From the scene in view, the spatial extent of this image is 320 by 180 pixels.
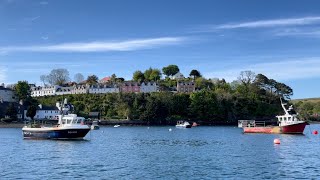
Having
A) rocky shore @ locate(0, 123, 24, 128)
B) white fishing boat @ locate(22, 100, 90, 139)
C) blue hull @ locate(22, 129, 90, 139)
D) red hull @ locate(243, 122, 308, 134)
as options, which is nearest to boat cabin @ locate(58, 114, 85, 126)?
white fishing boat @ locate(22, 100, 90, 139)

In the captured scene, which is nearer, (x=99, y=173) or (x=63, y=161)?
(x=99, y=173)

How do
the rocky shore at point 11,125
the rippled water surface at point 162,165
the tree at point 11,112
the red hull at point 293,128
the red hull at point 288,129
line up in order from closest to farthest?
the rippled water surface at point 162,165, the red hull at point 293,128, the red hull at point 288,129, the rocky shore at point 11,125, the tree at point 11,112

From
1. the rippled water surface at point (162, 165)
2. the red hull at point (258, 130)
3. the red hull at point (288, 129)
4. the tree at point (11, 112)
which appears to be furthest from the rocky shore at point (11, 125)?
the rippled water surface at point (162, 165)

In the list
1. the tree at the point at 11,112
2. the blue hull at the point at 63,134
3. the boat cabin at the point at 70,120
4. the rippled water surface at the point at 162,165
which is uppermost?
the tree at the point at 11,112

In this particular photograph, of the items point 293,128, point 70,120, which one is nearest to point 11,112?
point 70,120

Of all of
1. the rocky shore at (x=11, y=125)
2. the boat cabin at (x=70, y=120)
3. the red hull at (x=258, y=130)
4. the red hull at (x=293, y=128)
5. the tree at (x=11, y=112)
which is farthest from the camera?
the tree at (x=11, y=112)

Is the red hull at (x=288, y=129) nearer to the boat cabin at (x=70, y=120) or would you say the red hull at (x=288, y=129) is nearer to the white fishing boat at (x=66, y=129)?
the white fishing boat at (x=66, y=129)

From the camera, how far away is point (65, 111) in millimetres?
84875

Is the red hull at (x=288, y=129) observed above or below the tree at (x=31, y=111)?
below

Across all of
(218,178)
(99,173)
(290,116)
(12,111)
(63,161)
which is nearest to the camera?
(218,178)

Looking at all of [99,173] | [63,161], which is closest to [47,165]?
[63,161]

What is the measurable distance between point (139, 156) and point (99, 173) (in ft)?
48.8

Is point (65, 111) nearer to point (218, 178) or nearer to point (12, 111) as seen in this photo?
point (218, 178)

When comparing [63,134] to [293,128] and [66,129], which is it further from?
[293,128]
